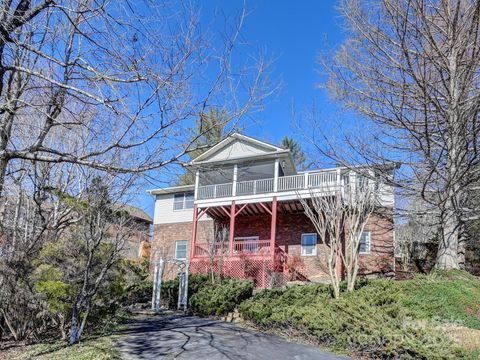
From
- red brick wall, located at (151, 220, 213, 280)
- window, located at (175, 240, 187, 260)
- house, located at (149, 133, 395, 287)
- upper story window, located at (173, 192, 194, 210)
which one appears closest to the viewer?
house, located at (149, 133, 395, 287)

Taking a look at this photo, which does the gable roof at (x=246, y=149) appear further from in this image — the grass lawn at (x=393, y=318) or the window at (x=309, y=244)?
the grass lawn at (x=393, y=318)

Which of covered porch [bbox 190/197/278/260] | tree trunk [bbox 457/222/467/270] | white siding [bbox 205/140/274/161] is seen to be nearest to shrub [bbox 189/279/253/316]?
covered porch [bbox 190/197/278/260]

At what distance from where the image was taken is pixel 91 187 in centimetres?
890

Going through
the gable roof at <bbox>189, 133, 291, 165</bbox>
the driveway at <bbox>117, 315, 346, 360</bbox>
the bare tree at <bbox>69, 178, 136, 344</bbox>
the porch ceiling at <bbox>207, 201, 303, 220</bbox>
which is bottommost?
the driveway at <bbox>117, 315, 346, 360</bbox>

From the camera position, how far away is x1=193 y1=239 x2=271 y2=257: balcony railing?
17.7 m

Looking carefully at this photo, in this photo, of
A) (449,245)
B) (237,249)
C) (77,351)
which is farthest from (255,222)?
(77,351)

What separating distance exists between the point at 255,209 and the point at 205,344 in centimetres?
1247

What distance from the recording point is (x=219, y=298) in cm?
1309

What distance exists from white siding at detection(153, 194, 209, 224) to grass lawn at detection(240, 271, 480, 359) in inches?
465

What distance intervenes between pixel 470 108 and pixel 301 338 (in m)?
6.44

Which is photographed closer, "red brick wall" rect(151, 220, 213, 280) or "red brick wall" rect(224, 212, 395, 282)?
"red brick wall" rect(224, 212, 395, 282)

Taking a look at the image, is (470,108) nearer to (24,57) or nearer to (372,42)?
(372,42)

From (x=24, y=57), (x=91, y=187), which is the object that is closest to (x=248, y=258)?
(x=91, y=187)

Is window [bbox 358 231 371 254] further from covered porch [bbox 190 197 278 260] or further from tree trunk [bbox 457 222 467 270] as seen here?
tree trunk [bbox 457 222 467 270]
